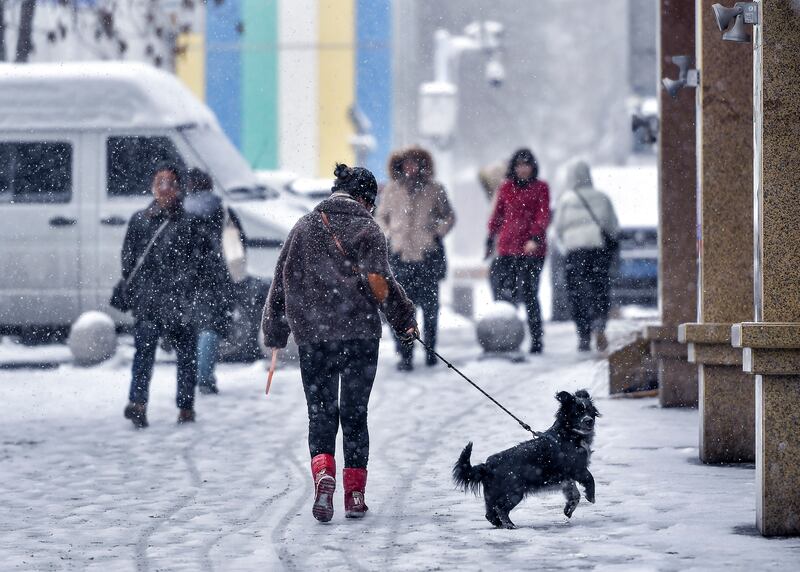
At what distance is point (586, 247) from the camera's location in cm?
1556

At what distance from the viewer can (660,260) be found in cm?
1127

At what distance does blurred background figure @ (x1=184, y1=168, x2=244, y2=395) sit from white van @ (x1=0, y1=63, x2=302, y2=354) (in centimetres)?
144

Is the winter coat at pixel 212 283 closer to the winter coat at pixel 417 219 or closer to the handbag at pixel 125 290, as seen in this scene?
the handbag at pixel 125 290

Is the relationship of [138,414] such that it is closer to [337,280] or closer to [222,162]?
[337,280]

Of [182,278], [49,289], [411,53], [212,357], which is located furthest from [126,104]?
[411,53]

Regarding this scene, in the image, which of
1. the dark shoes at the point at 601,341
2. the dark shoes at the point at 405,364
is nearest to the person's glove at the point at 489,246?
the dark shoes at the point at 405,364

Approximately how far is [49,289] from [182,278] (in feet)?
13.1

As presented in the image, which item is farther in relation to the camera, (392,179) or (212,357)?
(392,179)

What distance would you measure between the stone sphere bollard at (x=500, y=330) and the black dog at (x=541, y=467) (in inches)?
301

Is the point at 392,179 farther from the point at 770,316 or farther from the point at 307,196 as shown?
the point at 770,316

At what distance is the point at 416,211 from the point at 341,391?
6828 mm

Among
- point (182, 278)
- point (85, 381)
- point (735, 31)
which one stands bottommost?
point (85, 381)

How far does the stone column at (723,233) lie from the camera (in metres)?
8.52

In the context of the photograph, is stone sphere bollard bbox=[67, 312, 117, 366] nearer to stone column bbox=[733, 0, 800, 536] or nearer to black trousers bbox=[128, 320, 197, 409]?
black trousers bbox=[128, 320, 197, 409]
